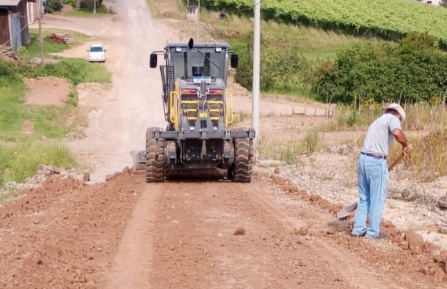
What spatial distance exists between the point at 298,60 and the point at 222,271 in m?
40.8

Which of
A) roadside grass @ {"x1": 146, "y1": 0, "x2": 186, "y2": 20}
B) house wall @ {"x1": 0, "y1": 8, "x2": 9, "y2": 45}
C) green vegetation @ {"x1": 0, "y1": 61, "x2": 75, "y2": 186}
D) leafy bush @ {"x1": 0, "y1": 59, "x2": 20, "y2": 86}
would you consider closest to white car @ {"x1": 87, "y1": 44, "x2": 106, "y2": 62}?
house wall @ {"x1": 0, "y1": 8, "x2": 9, "y2": 45}

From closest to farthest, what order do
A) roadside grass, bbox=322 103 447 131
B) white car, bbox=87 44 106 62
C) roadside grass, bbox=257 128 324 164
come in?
roadside grass, bbox=257 128 324 164 < roadside grass, bbox=322 103 447 131 < white car, bbox=87 44 106 62

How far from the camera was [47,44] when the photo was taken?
5381 centimetres

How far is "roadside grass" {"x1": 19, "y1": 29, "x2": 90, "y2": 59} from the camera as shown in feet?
161

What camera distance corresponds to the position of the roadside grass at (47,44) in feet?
161

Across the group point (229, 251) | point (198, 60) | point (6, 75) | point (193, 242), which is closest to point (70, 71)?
point (6, 75)

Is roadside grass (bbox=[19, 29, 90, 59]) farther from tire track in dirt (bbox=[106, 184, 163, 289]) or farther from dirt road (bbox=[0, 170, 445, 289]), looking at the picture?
tire track in dirt (bbox=[106, 184, 163, 289])

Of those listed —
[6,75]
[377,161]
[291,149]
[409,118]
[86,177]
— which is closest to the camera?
[377,161]

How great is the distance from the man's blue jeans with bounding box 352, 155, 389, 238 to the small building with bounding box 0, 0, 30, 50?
132 ft

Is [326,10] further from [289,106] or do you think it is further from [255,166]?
[255,166]

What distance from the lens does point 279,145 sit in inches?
957

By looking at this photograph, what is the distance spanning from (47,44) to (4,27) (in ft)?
21.1

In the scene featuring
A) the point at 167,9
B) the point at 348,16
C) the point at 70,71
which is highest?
the point at 167,9

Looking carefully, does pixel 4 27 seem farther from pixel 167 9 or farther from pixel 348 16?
pixel 348 16
